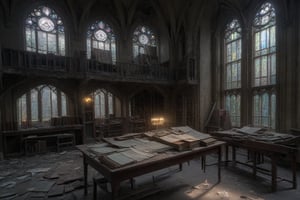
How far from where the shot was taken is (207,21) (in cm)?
939

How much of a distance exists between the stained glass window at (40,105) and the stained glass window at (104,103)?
5.28 feet

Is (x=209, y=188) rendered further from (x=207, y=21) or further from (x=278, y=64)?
(x=207, y=21)

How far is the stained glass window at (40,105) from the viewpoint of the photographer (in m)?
7.55

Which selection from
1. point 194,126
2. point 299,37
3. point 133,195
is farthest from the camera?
point 194,126

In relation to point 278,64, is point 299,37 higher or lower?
higher

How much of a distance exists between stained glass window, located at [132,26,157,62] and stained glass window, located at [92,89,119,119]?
2676 millimetres

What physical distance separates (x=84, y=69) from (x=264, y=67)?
757 cm

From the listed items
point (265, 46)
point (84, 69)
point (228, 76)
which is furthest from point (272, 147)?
point (84, 69)

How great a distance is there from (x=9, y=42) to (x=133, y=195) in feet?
26.1

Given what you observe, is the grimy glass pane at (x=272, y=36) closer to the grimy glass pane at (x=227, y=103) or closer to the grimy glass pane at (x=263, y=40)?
the grimy glass pane at (x=263, y=40)

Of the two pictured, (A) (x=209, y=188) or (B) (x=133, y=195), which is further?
(A) (x=209, y=188)

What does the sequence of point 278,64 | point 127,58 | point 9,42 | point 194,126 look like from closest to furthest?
point 278,64
point 9,42
point 194,126
point 127,58

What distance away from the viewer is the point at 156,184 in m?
4.25

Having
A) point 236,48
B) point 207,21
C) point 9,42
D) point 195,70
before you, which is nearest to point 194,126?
point 195,70
